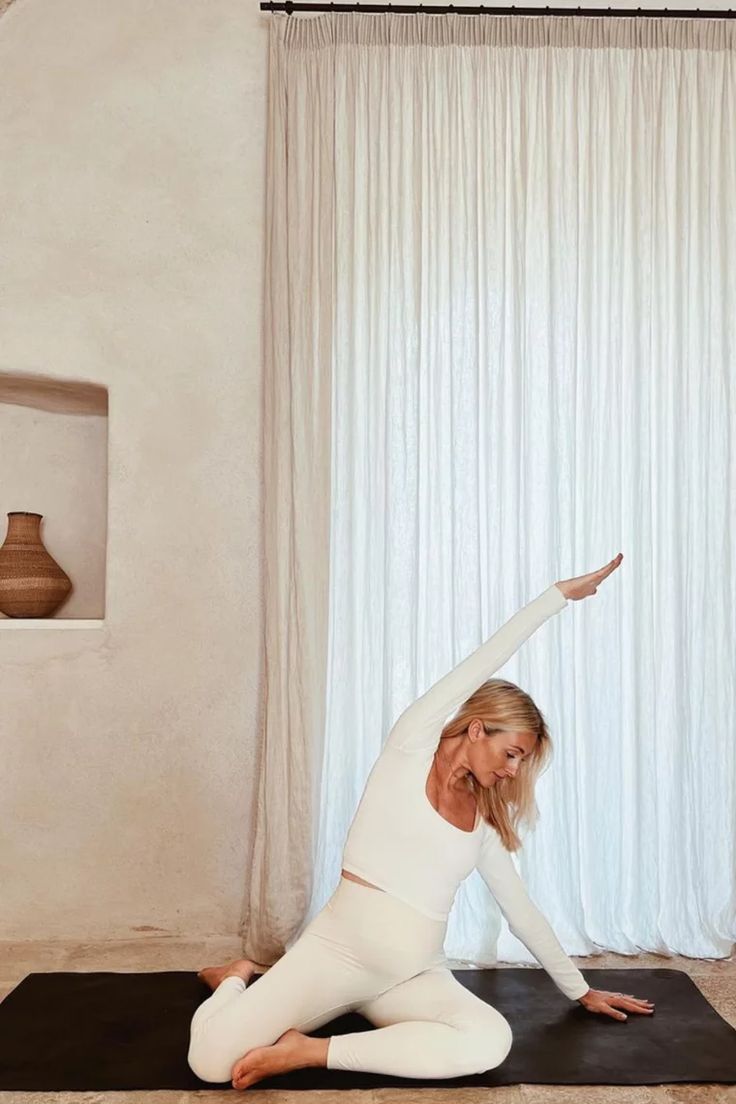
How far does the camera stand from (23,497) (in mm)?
3557

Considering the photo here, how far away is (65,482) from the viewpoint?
11.7 ft

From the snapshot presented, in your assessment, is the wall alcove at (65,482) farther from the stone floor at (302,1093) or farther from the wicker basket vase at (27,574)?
the stone floor at (302,1093)

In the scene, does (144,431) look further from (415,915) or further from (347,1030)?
(347,1030)

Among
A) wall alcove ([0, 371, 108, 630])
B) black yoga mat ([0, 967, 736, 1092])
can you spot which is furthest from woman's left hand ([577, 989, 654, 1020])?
wall alcove ([0, 371, 108, 630])

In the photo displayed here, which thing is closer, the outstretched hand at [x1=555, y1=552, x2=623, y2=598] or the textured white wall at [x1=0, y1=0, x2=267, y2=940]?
the outstretched hand at [x1=555, y1=552, x2=623, y2=598]

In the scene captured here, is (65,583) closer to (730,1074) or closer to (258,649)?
(258,649)

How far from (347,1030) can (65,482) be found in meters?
1.97

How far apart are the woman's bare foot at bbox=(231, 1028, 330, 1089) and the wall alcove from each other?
1715mm

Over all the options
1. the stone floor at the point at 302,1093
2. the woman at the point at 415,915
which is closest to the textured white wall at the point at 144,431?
the stone floor at the point at 302,1093

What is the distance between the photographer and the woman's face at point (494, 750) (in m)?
2.37

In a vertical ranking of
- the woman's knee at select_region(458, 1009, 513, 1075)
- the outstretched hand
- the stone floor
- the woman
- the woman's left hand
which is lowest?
the stone floor

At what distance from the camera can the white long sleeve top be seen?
7.70ft

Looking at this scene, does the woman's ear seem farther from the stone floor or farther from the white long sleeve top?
the stone floor

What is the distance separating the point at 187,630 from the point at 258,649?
8.6 inches
